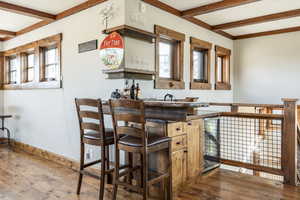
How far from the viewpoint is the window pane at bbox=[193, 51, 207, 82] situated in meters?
4.66

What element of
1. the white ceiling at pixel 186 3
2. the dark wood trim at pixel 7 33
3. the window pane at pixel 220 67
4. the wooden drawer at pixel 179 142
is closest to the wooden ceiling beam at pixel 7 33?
the dark wood trim at pixel 7 33

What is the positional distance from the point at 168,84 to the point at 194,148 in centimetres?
121

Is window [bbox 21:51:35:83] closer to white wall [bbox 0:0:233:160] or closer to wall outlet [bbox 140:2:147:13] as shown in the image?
white wall [bbox 0:0:233:160]

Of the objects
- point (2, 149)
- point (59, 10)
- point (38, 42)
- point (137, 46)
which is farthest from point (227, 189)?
point (2, 149)

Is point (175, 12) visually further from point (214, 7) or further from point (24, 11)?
point (24, 11)

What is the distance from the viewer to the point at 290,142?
292cm

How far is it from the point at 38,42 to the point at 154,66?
2377 mm

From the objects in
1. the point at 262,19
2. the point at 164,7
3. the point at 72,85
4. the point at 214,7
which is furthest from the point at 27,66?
the point at 262,19

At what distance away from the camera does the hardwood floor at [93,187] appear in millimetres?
2570

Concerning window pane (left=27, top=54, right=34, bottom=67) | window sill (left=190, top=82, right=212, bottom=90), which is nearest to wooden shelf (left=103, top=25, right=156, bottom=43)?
window sill (left=190, top=82, right=212, bottom=90)

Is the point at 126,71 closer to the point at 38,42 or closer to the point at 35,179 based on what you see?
the point at 35,179

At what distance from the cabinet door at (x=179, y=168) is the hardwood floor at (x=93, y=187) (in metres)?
0.14

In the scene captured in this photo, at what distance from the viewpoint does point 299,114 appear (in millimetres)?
5121

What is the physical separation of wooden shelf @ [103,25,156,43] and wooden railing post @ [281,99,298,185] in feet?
6.36
